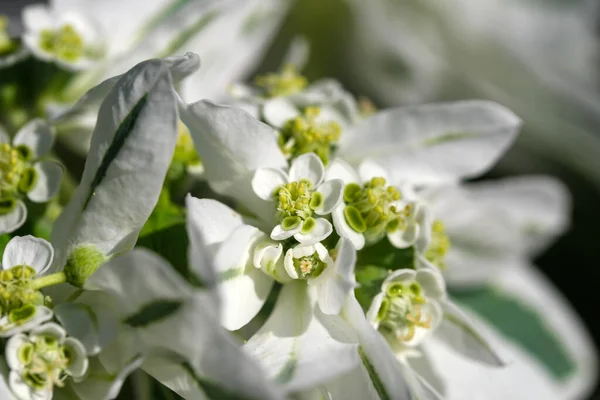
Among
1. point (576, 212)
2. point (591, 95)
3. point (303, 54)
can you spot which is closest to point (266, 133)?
point (303, 54)

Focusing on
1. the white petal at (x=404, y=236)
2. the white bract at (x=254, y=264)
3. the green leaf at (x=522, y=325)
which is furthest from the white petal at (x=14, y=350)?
the green leaf at (x=522, y=325)

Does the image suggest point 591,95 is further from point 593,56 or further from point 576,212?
point 576,212

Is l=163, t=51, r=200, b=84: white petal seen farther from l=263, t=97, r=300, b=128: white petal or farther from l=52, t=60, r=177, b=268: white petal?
l=263, t=97, r=300, b=128: white petal

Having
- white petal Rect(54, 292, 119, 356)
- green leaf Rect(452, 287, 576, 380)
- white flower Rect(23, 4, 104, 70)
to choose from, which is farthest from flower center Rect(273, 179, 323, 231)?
green leaf Rect(452, 287, 576, 380)

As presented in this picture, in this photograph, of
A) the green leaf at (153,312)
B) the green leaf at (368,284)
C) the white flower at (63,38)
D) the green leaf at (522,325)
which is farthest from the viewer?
the green leaf at (522,325)

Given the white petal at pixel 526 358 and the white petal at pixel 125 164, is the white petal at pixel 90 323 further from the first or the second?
the white petal at pixel 526 358

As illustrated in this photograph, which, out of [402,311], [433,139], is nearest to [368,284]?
[402,311]
